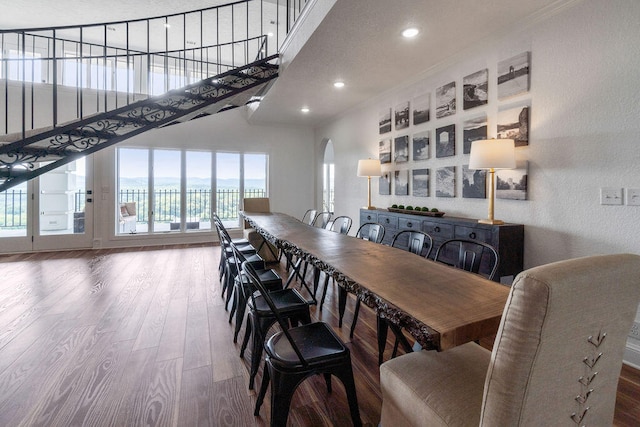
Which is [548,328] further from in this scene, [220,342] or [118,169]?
[118,169]

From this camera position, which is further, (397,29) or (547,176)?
(397,29)

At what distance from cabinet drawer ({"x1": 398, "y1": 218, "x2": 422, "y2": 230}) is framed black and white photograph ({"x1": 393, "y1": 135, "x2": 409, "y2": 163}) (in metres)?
1.05

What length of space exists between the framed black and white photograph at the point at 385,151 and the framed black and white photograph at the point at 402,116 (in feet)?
1.01

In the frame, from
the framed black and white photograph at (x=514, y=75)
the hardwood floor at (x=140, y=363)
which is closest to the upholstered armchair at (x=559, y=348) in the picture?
the hardwood floor at (x=140, y=363)

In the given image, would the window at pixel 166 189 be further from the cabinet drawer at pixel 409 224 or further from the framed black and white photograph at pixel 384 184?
the cabinet drawer at pixel 409 224

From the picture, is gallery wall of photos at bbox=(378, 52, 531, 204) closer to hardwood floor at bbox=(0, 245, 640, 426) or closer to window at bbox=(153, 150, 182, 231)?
hardwood floor at bbox=(0, 245, 640, 426)

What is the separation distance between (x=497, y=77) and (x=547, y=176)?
1134 millimetres

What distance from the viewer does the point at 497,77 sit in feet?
10.0

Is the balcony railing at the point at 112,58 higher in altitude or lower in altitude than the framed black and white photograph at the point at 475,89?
higher

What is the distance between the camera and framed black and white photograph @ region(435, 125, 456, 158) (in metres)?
3.55

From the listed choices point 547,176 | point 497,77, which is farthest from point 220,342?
point 497,77

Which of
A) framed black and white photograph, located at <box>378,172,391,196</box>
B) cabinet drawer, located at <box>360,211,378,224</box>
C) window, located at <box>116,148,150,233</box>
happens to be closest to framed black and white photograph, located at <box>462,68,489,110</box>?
framed black and white photograph, located at <box>378,172,391,196</box>

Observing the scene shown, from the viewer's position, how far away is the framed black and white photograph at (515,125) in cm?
280

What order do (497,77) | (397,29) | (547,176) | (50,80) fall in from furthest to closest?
1. (50,80)
2. (497,77)
3. (397,29)
4. (547,176)
